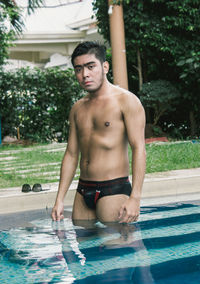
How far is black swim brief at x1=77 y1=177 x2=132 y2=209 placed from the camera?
3.71 metres

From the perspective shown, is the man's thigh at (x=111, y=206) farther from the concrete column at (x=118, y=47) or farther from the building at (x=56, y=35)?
the building at (x=56, y=35)

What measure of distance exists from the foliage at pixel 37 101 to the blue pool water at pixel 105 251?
10.1 metres

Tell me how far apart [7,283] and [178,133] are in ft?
37.9

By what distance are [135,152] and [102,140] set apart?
345 millimetres

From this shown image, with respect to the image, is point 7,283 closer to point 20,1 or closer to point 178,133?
point 178,133

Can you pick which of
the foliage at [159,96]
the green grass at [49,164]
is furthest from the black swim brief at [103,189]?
the foliage at [159,96]

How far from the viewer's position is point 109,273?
2.79 meters

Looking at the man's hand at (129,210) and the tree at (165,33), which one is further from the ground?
the tree at (165,33)

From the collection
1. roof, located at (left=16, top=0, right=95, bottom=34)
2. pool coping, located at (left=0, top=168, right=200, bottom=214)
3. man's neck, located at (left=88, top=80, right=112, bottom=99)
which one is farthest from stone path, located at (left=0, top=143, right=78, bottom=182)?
roof, located at (left=16, top=0, right=95, bottom=34)

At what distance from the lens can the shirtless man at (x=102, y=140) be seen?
3.59 meters

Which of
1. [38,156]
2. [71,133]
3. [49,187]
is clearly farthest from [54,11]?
[71,133]

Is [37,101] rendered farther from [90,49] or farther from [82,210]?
[90,49]

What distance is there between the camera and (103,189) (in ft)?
12.2

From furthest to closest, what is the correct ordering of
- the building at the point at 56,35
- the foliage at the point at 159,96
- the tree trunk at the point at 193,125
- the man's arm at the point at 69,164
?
the building at the point at 56,35 < the tree trunk at the point at 193,125 < the foliage at the point at 159,96 < the man's arm at the point at 69,164
